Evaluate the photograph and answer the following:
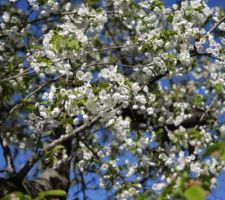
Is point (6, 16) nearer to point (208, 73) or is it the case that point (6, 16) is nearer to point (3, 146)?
point (3, 146)

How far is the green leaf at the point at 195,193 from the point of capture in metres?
1.11

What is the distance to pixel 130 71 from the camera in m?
6.61

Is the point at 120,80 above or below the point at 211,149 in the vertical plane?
below

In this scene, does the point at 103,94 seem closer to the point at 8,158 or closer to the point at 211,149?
the point at 8,158

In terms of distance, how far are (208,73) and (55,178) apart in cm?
494

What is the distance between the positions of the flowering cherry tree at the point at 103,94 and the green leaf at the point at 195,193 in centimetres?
10

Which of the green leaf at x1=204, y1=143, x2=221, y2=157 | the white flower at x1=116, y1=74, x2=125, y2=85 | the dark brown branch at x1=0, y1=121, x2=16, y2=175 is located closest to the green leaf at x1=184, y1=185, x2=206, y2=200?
the green leaf at x1=204, y1=143, x2=221, y2=157

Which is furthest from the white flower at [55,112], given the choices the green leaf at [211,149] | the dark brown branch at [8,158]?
the green leaf at [211,149]

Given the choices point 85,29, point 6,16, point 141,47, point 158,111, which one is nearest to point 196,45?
point 141,47

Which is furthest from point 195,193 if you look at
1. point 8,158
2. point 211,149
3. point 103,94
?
point 8,158

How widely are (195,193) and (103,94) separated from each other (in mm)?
2494

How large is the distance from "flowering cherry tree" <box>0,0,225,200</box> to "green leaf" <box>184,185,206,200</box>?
10cm

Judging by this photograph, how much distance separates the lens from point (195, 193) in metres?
1.12

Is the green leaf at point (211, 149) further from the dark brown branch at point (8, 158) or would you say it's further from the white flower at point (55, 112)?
the dark brown branch at point (8, 158)
